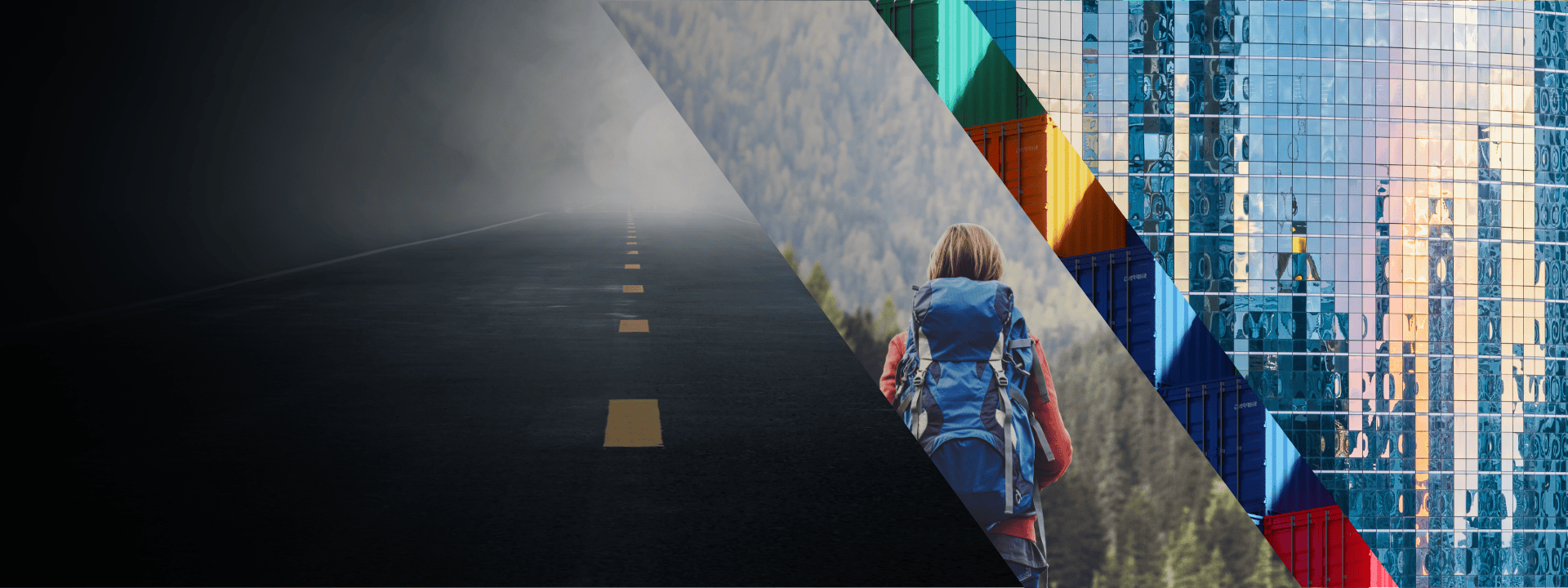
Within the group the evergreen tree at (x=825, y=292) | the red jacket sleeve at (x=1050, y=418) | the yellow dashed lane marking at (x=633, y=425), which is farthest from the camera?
the yellow dashed lane marking at (x=633, y=425)

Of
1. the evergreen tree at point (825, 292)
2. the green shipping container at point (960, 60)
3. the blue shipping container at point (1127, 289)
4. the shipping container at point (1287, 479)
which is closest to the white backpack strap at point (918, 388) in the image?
the evergreen tree at point (825, 292)

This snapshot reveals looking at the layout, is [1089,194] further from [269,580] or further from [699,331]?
[699,331]

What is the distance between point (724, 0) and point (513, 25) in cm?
2984

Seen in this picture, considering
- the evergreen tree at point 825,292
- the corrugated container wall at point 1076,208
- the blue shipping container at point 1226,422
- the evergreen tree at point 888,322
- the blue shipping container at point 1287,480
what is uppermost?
the corrugated container wall at point 1076,208

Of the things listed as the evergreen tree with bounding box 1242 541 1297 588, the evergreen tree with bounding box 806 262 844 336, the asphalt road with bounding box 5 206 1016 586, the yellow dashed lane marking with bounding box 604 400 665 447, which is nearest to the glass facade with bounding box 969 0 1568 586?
the asphalt road with bounding box 5 206 1016 586

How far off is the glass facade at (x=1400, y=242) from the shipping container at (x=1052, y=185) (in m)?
37.2

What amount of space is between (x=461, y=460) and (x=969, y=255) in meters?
2.12

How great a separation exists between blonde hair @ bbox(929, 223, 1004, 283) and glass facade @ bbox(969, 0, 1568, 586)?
37.2 m

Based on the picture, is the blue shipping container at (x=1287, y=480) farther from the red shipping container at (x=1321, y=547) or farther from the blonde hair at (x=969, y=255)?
the blonde hair at (x=969, y=255)

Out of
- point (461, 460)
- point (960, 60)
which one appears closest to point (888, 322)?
point (960, 60)

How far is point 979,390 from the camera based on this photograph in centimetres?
264

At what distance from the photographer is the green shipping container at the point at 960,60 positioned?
2389 millimetres

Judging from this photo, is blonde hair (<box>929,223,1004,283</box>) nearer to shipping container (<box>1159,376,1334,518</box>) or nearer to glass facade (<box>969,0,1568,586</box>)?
shipping container (<box>1159,376,1334,518</box>)

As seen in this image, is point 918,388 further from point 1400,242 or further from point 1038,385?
point 1400,242
